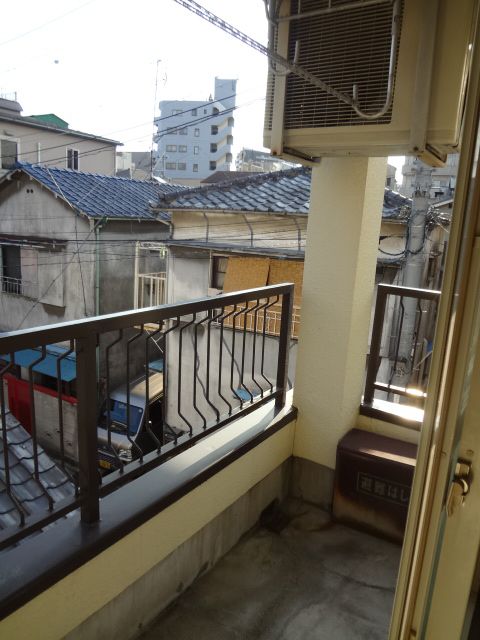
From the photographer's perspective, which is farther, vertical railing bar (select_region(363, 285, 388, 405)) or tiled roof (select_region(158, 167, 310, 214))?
tiled roof (select_region(158, 167, 310, 214))

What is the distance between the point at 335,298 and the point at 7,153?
12.7m

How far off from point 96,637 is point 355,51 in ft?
6.52

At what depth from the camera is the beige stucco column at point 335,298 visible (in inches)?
80.6

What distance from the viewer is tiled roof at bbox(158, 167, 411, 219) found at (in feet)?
21.3

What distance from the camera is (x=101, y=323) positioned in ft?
4.24

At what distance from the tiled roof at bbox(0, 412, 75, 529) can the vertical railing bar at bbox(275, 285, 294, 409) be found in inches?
41.0

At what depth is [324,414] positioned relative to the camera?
7.38 feet

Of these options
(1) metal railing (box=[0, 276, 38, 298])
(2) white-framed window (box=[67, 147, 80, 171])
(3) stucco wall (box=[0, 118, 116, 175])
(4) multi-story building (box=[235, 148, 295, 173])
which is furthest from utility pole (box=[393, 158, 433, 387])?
(4) multi-story building (box=[235, 148, 295, 173])

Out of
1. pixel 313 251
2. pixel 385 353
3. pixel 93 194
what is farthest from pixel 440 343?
pixel 93 194

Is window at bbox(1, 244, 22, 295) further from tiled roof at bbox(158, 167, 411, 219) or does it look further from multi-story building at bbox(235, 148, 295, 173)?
multi-story building at bbox(235, 148, 295, 173)

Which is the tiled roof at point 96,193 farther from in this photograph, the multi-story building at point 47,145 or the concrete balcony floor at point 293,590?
the concrete balcony floor at point 293,590

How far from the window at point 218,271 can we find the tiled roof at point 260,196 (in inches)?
35.2

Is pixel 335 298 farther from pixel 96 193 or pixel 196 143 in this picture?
pixel 196 143

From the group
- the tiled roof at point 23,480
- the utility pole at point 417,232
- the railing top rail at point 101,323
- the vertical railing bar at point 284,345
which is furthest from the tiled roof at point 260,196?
the railing top rail at point 101,323
